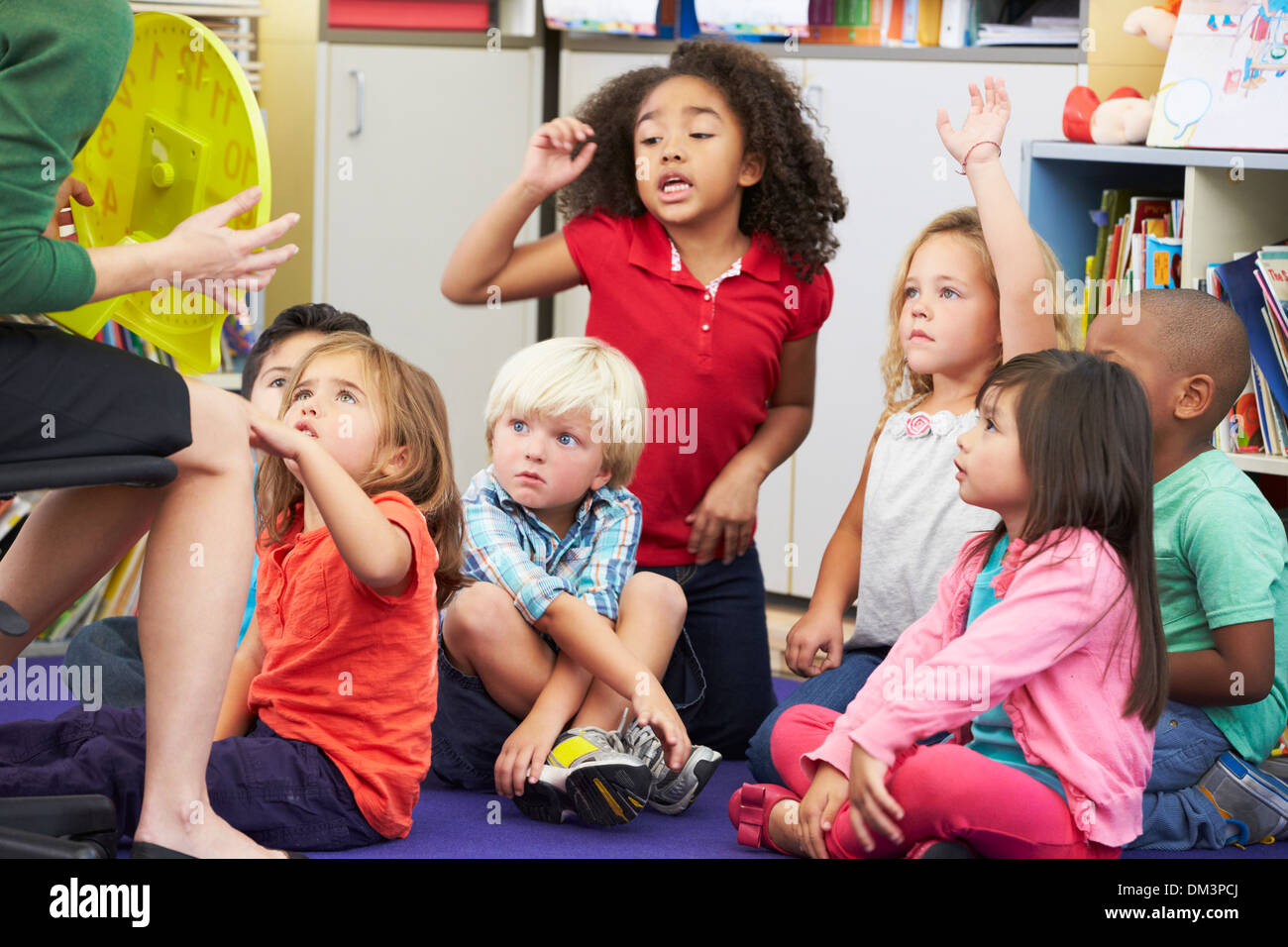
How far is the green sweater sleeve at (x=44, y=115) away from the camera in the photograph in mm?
1045

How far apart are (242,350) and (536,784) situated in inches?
52.8

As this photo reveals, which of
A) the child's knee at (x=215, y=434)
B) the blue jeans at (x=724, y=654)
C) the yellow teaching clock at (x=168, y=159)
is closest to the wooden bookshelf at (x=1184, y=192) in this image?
the blue jeans at (x=724, y=654)

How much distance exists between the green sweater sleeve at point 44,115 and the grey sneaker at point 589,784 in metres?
0.64

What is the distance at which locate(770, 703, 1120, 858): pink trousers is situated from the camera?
1.25 metres

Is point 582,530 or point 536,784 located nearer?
point 536,784

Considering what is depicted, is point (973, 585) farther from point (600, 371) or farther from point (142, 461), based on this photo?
point (142, 461)

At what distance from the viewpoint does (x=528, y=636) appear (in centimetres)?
156

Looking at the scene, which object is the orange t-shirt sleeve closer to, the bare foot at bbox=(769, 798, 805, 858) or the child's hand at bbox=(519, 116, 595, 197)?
the bare foot at bbox=(769, 798, 805, 858)

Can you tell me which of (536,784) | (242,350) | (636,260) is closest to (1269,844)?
(536,784)

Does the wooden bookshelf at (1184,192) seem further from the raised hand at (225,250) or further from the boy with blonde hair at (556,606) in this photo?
the raised hand at (225,250)

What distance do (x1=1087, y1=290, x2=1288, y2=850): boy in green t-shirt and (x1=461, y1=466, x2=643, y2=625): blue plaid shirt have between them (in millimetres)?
563

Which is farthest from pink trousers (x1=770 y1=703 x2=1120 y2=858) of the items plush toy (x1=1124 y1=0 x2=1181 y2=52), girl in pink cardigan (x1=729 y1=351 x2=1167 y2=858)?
plush toy (x1=1124 y1=0 x2=1181 y2=52)

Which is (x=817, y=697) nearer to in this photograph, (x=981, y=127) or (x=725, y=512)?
(x=725, y=512)

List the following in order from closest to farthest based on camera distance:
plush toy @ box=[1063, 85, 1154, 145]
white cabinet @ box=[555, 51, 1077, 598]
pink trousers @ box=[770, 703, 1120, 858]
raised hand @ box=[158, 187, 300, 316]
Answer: raised hand @ box=[158, 187, 300, 316] → pink trousers @ box=[770, 703, 1120, 858] → plush toy @ box=[1063, 85, 1154, 145] → white cabinet @ box=[555, 51, 1077, 598]
